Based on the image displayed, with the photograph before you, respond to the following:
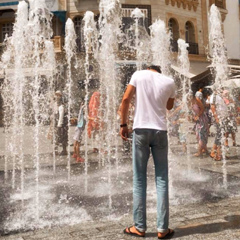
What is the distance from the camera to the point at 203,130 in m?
8.06

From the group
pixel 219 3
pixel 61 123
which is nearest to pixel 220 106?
pixel 61 123

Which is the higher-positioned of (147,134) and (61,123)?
(61,123)

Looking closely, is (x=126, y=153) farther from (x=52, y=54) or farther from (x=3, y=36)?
(x=3, y=36)

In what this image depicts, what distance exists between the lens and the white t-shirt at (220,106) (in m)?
7.32

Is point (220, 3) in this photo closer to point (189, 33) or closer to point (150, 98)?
point (189, 33)

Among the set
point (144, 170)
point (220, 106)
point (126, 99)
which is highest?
point (220, 106)

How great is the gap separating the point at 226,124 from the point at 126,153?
231 cm

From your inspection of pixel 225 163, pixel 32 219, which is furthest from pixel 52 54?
pixel 32 219

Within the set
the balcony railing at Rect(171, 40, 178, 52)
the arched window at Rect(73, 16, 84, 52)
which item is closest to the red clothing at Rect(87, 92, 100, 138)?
the arched window at Rect(73, 16, 84, 52)

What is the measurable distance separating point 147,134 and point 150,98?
0.99 feet

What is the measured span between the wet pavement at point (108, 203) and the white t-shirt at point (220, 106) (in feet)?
3.63

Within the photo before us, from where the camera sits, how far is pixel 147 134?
295 centimetres

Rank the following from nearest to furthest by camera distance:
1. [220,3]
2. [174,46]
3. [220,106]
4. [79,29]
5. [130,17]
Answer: [220,106], [130,17], [79,29], [174,46], [220,3]

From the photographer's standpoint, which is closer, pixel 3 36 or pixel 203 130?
pixel 203 130
